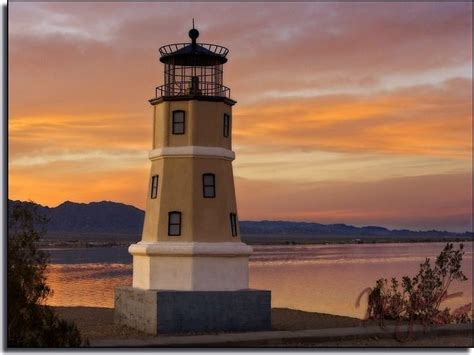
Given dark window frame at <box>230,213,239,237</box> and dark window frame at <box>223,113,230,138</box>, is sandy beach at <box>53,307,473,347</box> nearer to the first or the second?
dark window frame at <box>230,213,239,237</box>

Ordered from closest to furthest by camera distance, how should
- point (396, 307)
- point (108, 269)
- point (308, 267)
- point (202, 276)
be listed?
1. point (202, 276)
2. point (396, 307)
3. point (108, 269)
4. point (308, 267)

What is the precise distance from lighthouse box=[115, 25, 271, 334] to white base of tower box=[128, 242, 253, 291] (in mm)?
27

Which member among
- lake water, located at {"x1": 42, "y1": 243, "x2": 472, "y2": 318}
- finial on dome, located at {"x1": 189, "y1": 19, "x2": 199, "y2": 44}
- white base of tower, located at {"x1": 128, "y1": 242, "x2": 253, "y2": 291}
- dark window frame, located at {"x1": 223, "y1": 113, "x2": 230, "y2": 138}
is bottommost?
lake water, located at {"x1": 42, "y1": 243, "x2": 472, "y2": 318}

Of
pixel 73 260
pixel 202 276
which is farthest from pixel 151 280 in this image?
pixel 73 260

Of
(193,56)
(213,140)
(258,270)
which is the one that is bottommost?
(258,270)

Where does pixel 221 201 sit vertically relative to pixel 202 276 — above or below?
above

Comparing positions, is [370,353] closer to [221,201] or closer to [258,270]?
[221,201]

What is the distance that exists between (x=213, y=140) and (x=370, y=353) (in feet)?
24.4

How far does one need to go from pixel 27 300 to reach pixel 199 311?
660 centimetres

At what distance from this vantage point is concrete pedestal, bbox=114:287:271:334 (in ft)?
78.5

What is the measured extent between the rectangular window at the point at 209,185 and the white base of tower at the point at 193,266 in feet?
4.63

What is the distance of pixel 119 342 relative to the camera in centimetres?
2195

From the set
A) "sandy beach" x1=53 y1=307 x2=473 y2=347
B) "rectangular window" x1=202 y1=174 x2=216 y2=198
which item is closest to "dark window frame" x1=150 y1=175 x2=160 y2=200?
"rectangular window" x1=202 y1=174 x2=216 y2=198

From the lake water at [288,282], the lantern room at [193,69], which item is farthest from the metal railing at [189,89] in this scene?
the lake water at [288,282]
